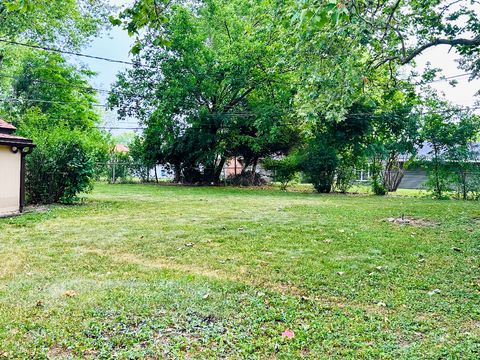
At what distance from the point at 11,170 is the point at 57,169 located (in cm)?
161

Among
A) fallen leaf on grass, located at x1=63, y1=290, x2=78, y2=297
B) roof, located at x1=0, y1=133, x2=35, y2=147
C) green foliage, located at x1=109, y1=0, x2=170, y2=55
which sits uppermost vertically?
green foliage, located at x1=109, y1=0, x2=170, y2=55

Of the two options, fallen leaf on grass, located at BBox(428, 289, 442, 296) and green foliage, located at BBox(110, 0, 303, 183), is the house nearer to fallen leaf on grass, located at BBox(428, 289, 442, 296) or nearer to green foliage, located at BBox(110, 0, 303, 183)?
fallen leaf on grass, located at BBox(428, 289, 442, 296)

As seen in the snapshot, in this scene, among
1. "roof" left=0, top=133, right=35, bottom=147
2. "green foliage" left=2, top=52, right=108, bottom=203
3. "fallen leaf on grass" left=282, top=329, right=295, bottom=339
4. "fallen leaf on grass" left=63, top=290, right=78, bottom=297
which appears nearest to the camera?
"fallen leaf on grass" left=282, top=329, right=295, bottom=339

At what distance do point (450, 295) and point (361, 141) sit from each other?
42.2ft

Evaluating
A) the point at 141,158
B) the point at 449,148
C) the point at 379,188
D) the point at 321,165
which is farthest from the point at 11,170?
the point at 449,148

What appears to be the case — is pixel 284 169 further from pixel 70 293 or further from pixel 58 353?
pixel 58 353

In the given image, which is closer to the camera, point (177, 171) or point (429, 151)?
point (429, 151)

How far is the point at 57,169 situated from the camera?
8.74 meters

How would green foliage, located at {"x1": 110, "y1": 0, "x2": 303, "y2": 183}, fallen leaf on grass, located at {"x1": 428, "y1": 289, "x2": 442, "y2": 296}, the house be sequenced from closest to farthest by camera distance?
fallen leaf on grass, located at {"x1": 428, "y1": 289, "x2": 442, "y2": 296} → the house → green foliage, located at {"x1": 110, "y1": 0, "x2": 303, "y2": 183}

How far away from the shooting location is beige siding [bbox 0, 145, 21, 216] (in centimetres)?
693

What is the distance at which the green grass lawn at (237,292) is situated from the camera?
2105mm

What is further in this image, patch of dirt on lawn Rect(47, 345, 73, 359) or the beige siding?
the beige siding

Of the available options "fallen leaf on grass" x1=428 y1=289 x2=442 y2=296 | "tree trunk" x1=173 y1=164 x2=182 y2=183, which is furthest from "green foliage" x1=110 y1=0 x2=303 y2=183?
"fallen leaf on grass" x1=428 y1=289 x2=442 y2=296

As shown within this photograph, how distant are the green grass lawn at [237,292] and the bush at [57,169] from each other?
3.22m
